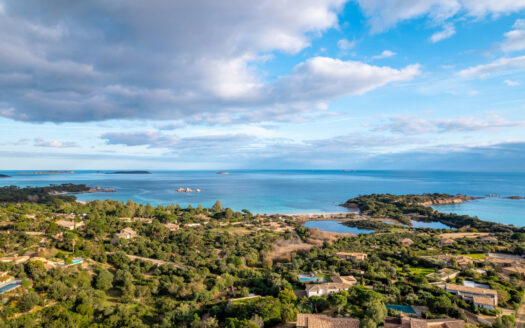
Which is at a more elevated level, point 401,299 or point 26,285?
point 26,285

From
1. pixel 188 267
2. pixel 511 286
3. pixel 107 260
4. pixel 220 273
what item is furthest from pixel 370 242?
pixel 107 260

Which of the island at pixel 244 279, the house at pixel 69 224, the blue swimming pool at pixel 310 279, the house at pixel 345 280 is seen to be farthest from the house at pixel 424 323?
the house at pixel 69 224

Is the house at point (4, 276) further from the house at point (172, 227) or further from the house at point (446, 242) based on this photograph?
the house at point (446, 242)

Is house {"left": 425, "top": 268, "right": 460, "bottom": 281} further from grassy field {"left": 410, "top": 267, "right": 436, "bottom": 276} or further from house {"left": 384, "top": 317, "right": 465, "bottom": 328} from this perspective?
house {"left": 384, "top": 317, "right": 465, "bottom": 328}

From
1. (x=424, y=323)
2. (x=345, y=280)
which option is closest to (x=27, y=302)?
(x=345, y=280)

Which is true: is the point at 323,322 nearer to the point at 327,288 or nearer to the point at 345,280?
the point at 327,288

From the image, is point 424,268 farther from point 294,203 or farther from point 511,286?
point 294,203
